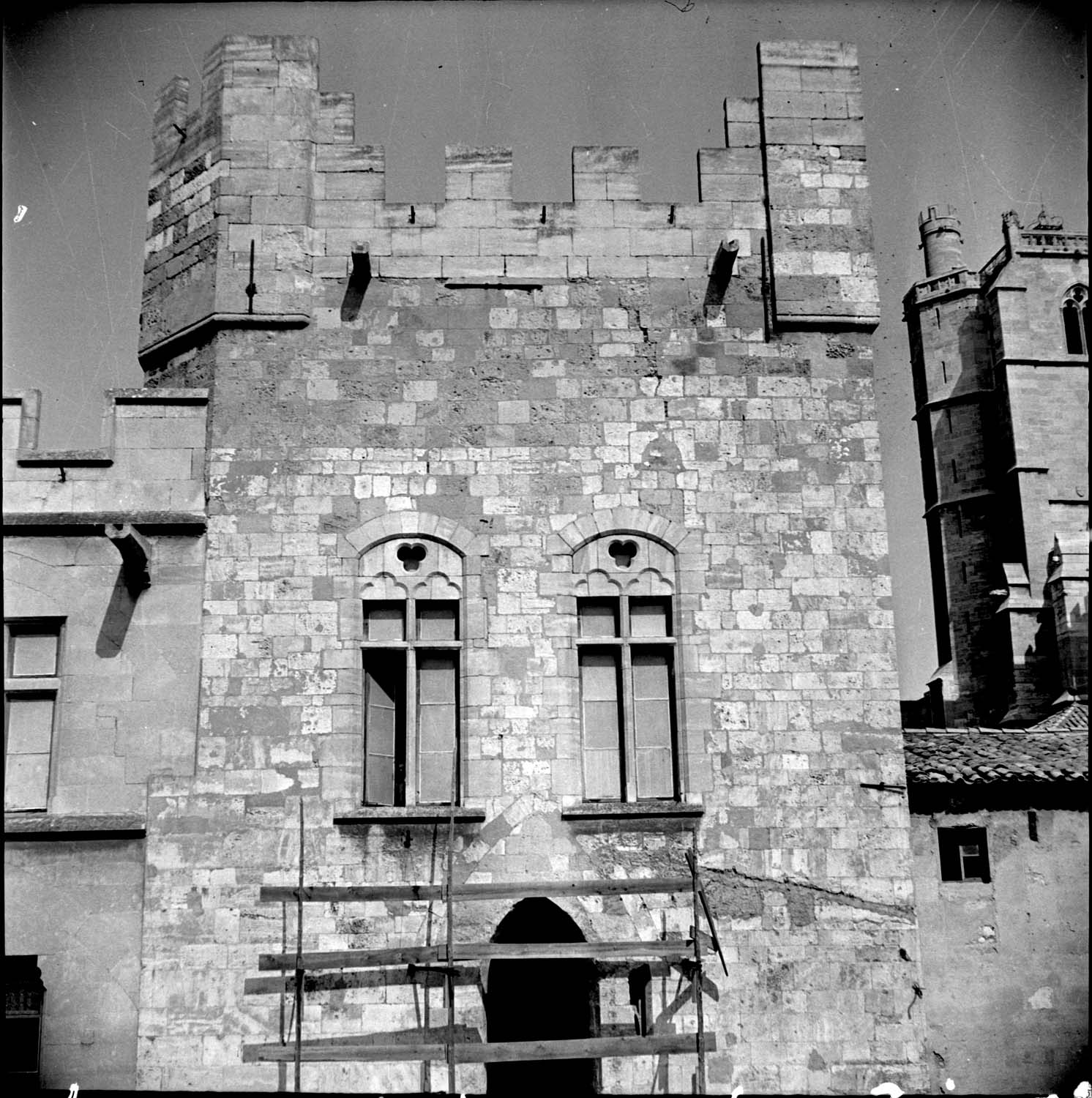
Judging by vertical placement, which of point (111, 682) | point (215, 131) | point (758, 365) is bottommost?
point (111, 682)

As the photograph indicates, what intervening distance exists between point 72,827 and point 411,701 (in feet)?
9.77

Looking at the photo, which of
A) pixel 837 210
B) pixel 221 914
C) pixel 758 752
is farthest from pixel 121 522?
pixel 837 210

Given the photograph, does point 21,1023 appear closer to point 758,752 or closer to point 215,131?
point 758,752

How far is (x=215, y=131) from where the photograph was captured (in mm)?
13039

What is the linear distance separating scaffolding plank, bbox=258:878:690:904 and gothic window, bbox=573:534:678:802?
0.86 metres

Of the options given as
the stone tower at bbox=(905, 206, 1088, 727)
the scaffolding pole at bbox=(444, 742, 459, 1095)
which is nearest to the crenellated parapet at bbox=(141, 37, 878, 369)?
the scaffolding pole at bbox=(444, 742, 459, 1095)

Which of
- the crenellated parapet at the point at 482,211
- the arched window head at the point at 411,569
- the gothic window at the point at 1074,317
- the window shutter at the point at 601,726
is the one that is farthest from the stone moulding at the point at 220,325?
the gothic window at the point at 1074,317

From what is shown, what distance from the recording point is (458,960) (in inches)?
429

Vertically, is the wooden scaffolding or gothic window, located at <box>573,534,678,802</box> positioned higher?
gothic window, located at <box>573,534,678,802</box>

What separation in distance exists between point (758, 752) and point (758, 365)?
11.8 feet

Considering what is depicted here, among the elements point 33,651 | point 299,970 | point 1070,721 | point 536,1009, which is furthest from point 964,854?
point 33,651

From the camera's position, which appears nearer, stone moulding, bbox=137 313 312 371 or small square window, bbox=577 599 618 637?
small square window, bbox=577 599 618 637

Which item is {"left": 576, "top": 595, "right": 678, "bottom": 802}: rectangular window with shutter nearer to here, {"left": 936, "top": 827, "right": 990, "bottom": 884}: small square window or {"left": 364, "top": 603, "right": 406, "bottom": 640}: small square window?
{"left": 364, "top": 603, "right": 406, "bottom": 640}: small square window

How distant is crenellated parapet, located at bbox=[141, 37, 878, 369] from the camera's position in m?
12.6
